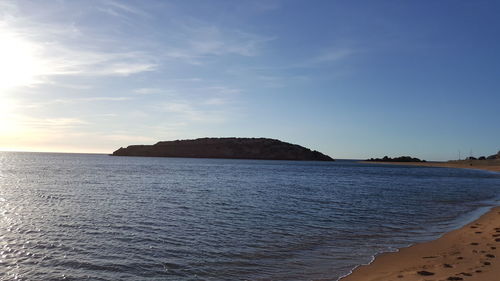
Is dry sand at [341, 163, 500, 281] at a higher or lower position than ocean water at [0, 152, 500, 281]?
higher

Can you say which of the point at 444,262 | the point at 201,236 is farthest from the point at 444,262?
the point at 201,236

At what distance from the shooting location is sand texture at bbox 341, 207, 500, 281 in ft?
36.7

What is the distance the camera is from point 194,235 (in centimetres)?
1831

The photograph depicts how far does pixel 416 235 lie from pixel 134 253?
14255mm

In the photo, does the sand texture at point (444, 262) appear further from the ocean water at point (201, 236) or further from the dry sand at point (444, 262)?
the ocean water at point (201, 236)

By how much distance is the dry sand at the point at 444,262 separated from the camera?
36.7 ft

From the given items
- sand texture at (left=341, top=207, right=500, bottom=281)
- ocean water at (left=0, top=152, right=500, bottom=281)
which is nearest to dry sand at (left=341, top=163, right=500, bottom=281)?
sand texture at (left=341, top=207, right=500, bottom=281)

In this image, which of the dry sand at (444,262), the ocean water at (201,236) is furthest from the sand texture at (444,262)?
the ocean water at (201,236)

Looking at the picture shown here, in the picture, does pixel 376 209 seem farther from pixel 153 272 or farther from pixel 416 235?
pixel 153 272

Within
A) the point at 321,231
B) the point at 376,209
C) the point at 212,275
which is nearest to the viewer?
the point at 212,275

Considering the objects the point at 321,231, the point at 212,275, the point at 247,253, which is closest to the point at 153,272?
the point at 212,275

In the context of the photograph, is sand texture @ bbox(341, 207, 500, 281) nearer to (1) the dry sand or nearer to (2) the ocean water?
(1) the dry sand

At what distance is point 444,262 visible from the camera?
1309 cm

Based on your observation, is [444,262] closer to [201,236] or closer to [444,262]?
[444,262]
